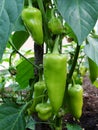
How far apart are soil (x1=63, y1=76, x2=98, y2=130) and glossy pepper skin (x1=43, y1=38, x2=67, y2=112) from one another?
4.26 feet

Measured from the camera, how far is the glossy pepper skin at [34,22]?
2.67 ft

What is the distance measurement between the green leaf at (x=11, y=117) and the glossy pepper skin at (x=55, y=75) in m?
0.28

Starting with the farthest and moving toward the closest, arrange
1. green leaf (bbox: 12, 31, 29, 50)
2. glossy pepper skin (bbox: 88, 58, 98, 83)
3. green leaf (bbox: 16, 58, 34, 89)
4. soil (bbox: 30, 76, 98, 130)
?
soil (bbox: 30, 76, 98, 130), green leaf (bbox: 16, 58, 34, 89), green leaf (bbox: 12, 31, 29, 50), glossy pepper skin (bbox: 88, 58, 98, 83)

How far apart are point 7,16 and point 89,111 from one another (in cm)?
184

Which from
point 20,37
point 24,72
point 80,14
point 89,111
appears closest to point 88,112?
point 89,111

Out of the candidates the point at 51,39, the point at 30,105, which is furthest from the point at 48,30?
the point at 30,105

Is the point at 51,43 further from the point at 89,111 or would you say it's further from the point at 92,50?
the point at 89,111

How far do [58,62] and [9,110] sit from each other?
0.36 m

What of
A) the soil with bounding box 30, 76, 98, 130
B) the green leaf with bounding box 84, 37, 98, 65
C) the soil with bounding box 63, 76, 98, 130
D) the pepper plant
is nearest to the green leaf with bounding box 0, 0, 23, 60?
the pepper plant

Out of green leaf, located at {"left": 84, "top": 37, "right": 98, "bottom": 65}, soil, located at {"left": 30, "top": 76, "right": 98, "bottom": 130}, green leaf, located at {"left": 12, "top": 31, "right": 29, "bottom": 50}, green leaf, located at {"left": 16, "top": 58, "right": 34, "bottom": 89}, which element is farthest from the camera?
soil, located at {"left": 30, "top": 76, "right": 98, "bottom": 130}

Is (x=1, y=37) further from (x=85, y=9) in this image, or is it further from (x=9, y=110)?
(x=9, y=110)

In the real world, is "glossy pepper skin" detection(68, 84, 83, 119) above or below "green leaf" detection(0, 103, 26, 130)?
above

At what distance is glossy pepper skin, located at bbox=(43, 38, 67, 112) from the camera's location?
82cm

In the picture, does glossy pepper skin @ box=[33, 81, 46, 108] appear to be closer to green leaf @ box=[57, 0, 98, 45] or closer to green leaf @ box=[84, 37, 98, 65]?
green leaf @ box=[84, 37, 98, 65]
